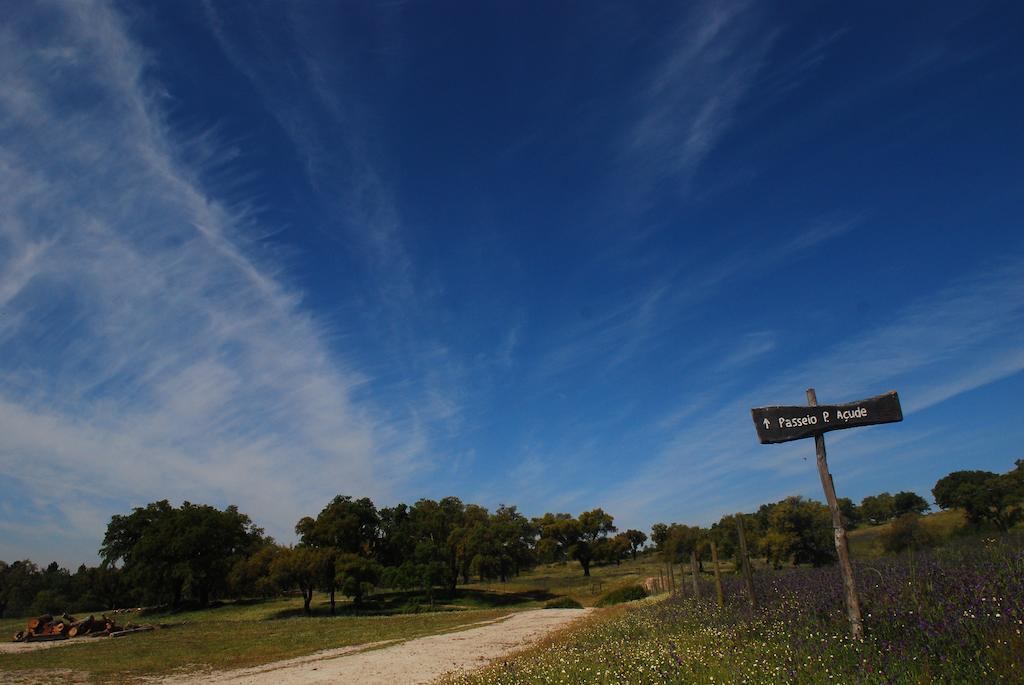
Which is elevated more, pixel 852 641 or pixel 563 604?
pixel 852 641

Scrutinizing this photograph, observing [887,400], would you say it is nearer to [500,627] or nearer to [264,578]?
[500,627]

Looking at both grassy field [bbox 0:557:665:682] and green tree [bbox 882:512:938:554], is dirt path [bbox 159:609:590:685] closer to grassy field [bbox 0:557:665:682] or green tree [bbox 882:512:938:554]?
grassy field [bbox 0:557:665:682]

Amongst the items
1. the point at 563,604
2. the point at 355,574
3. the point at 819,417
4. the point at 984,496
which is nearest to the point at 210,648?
the point at 355,574

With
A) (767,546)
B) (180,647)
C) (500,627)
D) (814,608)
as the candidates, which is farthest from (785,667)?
(767,546)

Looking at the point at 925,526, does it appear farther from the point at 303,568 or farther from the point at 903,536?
the point at 303,568

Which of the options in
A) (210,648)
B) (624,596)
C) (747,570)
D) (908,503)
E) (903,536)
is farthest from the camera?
(908,503)

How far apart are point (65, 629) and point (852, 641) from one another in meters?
45.2

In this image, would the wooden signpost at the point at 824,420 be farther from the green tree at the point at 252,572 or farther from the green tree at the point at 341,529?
the green tree at the point at 252,572

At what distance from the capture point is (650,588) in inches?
1722

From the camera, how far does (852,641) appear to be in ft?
25.3

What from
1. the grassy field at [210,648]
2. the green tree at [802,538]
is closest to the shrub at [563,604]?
the grassy field at [210,648]

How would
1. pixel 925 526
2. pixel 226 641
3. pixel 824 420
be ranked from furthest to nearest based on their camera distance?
1. pixel 925 526
2. pixel 226 641
3. pixel 824 420

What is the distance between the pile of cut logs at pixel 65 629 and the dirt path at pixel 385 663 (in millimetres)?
24731

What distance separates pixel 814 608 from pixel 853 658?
3.38 metres
